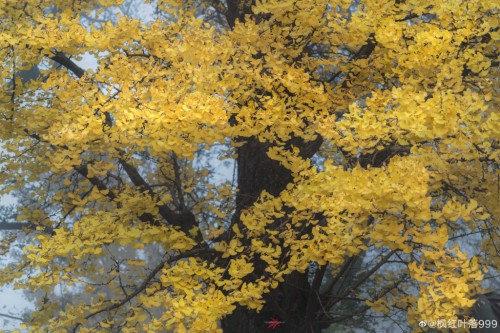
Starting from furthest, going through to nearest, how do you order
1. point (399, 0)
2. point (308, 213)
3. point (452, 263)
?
point (399, 0) → point (308, 213) → point (452, 263)

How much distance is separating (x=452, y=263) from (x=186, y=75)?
293 centimetres

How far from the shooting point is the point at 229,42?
5.96 meters

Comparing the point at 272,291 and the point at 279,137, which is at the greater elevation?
the point at 279,137

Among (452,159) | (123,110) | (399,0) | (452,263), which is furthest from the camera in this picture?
(399,0)

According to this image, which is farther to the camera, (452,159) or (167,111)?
(452,159)

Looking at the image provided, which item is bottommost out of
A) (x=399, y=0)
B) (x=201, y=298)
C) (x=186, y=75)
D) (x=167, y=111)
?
(x=201, y=298)

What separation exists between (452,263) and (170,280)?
8.18ft

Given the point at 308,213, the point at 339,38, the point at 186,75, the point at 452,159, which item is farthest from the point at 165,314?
the point at 339,38

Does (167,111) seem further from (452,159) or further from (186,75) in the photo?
(452,159)

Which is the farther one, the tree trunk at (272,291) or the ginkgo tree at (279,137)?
the tree trunk at (272,291)

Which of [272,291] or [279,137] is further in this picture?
[272,291]

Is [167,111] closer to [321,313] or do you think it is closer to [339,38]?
[339,38]

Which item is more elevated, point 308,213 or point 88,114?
point 88,114

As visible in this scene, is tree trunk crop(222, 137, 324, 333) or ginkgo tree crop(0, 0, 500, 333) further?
tree trunk crop(222, 137, 324, 333)
